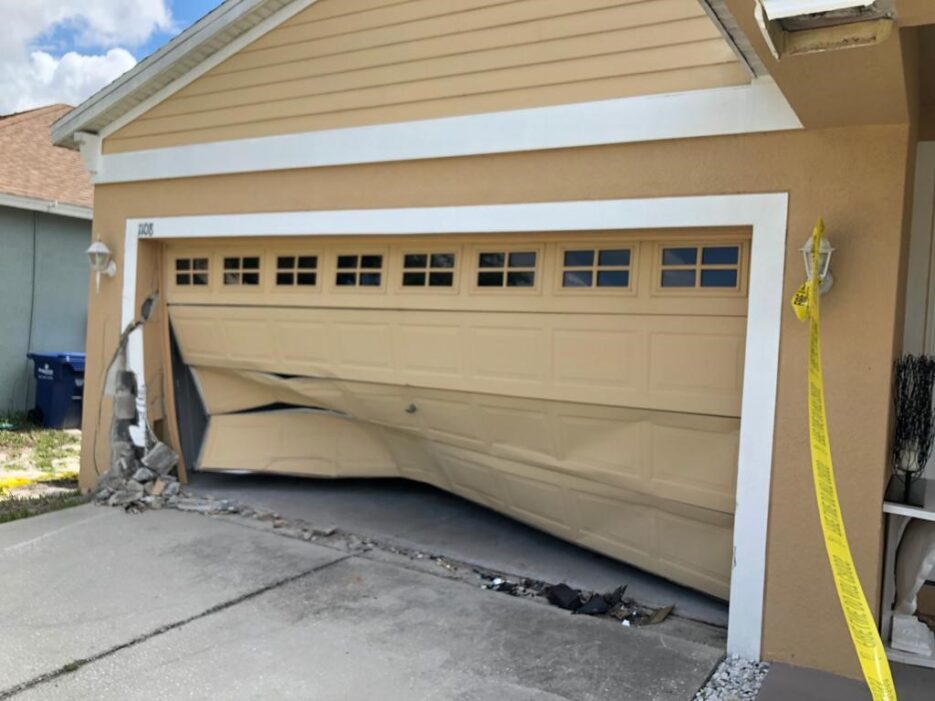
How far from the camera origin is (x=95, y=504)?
6852 millimetres

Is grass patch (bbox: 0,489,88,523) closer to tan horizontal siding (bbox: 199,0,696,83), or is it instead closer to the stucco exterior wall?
tan horizontal siding (bbox: 199,0,696,83)

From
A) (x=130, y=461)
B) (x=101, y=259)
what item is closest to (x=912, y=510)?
(x=130, y=461)

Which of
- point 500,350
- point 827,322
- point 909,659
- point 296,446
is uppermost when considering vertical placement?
point 827,322

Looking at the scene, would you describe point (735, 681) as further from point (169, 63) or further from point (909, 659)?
point (169, 63)

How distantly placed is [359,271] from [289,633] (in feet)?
9.54

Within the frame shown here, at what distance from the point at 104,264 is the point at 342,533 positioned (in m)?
3.56

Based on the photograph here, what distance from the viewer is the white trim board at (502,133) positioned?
418 centimetres

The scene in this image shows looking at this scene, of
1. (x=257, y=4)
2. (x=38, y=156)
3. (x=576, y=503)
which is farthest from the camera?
(x=38, y=156)

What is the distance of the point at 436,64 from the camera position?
5.38m

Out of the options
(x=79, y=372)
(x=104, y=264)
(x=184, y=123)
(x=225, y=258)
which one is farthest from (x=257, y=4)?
(x=79, y=372)

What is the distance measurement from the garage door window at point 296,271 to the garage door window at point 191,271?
96 centimetres

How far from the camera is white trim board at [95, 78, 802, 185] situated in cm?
418

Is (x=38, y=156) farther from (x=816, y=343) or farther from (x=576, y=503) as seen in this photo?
(x=816, y=343)

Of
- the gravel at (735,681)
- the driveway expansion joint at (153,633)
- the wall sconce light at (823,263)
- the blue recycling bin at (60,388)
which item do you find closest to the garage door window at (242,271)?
the driveway expansion joint at (153,633)
